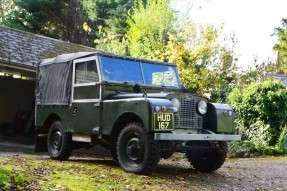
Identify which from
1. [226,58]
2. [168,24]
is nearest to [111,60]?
[226,58]

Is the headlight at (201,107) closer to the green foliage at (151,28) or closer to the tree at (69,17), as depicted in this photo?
the green foliage at (151,28)

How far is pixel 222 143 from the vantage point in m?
7.81

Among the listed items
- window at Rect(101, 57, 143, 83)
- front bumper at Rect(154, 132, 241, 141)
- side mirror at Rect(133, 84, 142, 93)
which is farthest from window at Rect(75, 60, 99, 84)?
front bumper at Rect(154, 132, 241, 141)

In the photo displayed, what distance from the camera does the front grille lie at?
7207mm

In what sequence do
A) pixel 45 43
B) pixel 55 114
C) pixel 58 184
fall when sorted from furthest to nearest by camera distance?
1. pixel 45 43
2. pixel 55 114
3. pixel 58 184

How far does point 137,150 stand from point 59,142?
2602 mm

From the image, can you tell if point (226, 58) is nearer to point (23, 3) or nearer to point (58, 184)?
point (58, 184)

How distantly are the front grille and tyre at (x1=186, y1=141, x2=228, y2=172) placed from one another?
60 centimetres

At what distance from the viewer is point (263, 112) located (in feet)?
43.2

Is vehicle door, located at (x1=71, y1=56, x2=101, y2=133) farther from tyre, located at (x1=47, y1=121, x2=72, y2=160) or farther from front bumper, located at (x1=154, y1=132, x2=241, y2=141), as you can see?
front bumper, located at (x1=154, y1=132, x2=241, y2=141)

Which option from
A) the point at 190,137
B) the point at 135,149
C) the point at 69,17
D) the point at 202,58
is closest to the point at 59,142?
the point at 135,149

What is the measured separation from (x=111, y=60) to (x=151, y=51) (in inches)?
438

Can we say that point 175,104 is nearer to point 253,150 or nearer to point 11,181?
point 11,181

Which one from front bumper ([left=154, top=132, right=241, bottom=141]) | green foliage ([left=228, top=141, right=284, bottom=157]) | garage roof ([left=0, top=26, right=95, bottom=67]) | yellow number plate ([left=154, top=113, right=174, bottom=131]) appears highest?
garage roof ([left=0, top=26, right=95, bottom=67])
